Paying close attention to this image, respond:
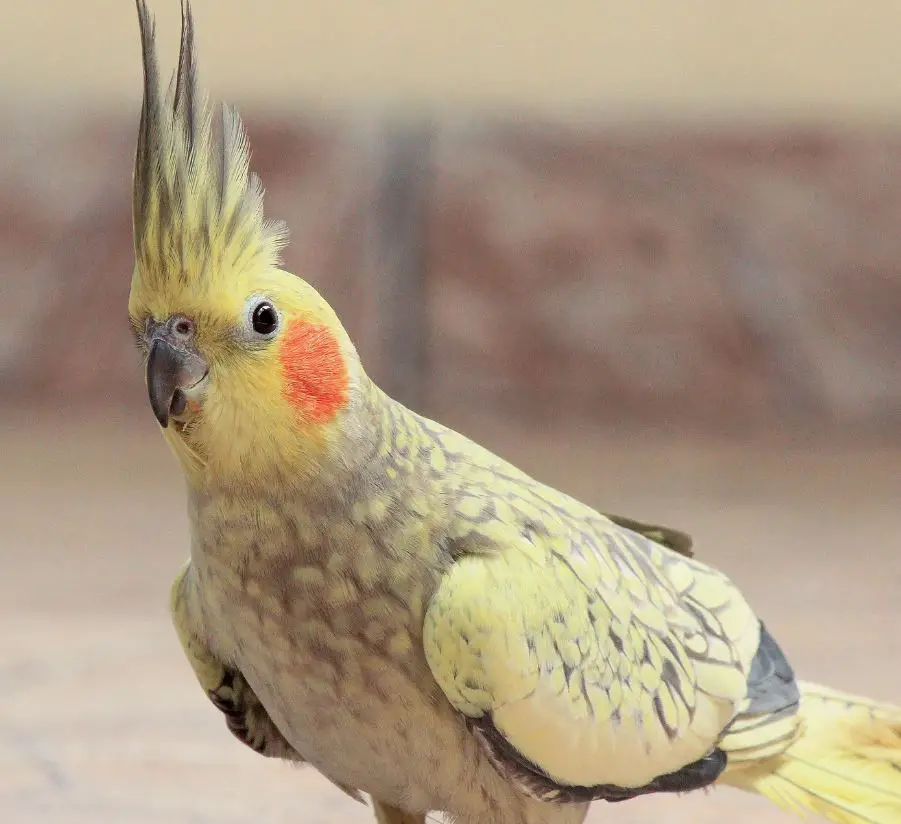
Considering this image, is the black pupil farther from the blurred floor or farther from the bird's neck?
the blurred floor

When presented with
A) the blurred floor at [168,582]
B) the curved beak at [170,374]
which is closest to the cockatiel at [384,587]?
the curved beak at [170,374]

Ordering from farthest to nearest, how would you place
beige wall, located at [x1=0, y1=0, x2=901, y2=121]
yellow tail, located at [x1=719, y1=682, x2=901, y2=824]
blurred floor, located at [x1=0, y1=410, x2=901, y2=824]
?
beige wall, located at [x1=0, y1=0, x2=901, y2=121], blurred floor, located at [x1=0, y1=410, x2=901, y2=824], yellow tail, located at [x1=719, y1=682, x2=901, y2=824]

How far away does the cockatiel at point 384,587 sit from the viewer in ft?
2.61

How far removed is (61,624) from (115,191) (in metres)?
1.04

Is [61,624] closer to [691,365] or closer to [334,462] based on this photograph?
[334,462]

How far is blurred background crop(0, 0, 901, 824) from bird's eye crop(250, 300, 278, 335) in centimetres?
147

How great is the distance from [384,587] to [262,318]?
21 centimetres

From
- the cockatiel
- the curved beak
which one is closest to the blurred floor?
the cockatiel

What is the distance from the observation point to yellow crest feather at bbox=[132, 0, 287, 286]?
0.79m

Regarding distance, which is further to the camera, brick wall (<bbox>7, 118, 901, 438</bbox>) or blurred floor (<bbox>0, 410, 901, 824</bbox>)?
brick wall (<bbox>7, 118, 901, 438</bbox>)

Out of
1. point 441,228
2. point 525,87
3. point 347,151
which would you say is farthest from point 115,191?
point 525,87

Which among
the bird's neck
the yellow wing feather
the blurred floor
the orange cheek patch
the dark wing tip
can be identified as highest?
the orange cheek patch

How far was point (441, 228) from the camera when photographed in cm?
239

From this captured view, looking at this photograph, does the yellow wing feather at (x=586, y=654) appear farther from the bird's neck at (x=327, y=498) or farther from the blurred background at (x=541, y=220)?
the blurred background at (x=541, y=220)
